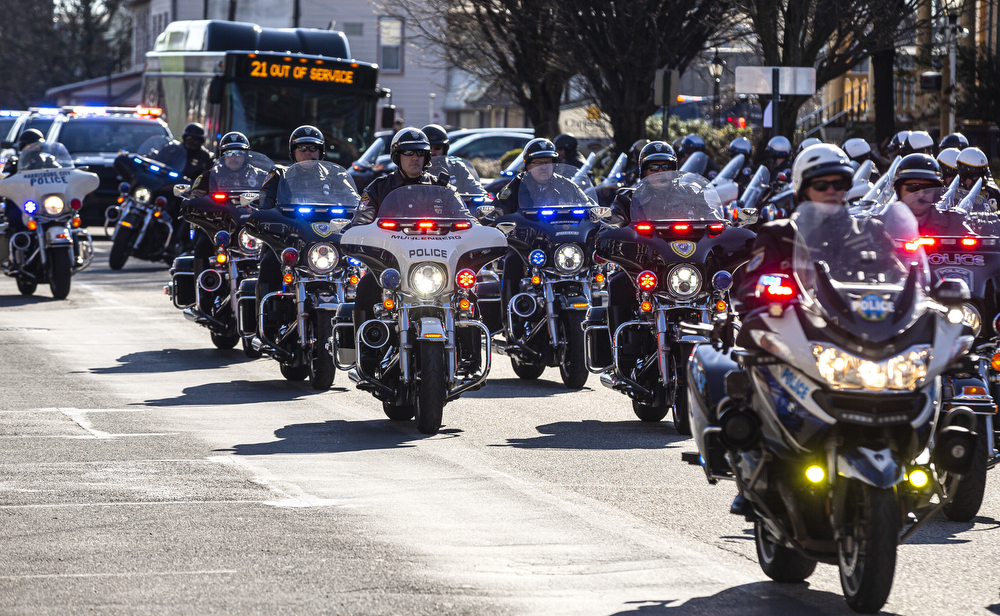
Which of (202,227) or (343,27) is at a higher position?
(343,27)

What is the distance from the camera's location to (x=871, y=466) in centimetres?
A: 559

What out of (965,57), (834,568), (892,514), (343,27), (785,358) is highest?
(343,27)

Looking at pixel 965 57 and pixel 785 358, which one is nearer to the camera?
pixel 785 358

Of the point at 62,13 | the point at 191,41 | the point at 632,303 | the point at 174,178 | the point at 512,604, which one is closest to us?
the point at 512,604

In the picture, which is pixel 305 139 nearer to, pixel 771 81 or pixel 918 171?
pixel 918 171

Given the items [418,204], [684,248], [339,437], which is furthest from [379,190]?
[684,248]

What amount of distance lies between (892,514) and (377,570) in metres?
2.03

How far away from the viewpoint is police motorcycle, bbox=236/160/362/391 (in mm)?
12078

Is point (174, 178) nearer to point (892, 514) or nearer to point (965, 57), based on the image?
point (965, 57)


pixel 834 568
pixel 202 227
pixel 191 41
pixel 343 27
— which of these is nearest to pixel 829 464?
pixel 834 568

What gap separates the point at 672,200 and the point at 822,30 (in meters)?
14.6

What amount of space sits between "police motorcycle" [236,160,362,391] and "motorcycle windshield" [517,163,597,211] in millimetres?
1330

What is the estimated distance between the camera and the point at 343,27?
216 ft

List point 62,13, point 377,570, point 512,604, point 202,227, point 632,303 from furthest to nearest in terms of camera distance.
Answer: point 62,13 → point 202,227 → point 632,303 → point 377,570 → point 512,604
